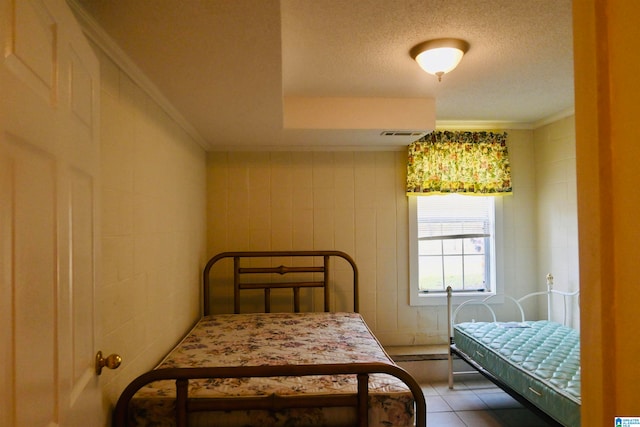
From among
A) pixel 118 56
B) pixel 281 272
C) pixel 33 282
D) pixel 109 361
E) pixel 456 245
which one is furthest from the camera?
pixel 456 245

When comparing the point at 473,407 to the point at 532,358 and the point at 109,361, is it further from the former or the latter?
the point at 109,361

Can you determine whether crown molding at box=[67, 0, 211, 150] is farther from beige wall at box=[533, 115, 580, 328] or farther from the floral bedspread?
beige wall at box=[533, 115, 580, 328]

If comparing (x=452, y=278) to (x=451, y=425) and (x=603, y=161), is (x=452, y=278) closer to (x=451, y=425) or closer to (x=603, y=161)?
(x=451, y=425)

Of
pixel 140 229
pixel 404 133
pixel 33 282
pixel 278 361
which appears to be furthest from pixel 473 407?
pixel 33 282

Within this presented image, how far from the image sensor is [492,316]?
329cm

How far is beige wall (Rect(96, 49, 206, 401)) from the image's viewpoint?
131cm

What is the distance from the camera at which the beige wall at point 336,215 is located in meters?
3.12

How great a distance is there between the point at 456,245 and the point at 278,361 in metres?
2.17

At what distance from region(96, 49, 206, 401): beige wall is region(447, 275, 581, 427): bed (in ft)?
6.50

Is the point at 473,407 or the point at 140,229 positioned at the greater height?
the point at 140,229

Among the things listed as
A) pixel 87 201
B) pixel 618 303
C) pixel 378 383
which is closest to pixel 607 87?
pixel 618 303

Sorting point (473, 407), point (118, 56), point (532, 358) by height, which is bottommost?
point (473, 407)

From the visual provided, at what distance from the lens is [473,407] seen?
263 cm

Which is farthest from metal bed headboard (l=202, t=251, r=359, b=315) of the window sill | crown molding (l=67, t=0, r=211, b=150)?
crown molding (l=67, t=0, r=211, b=150)
